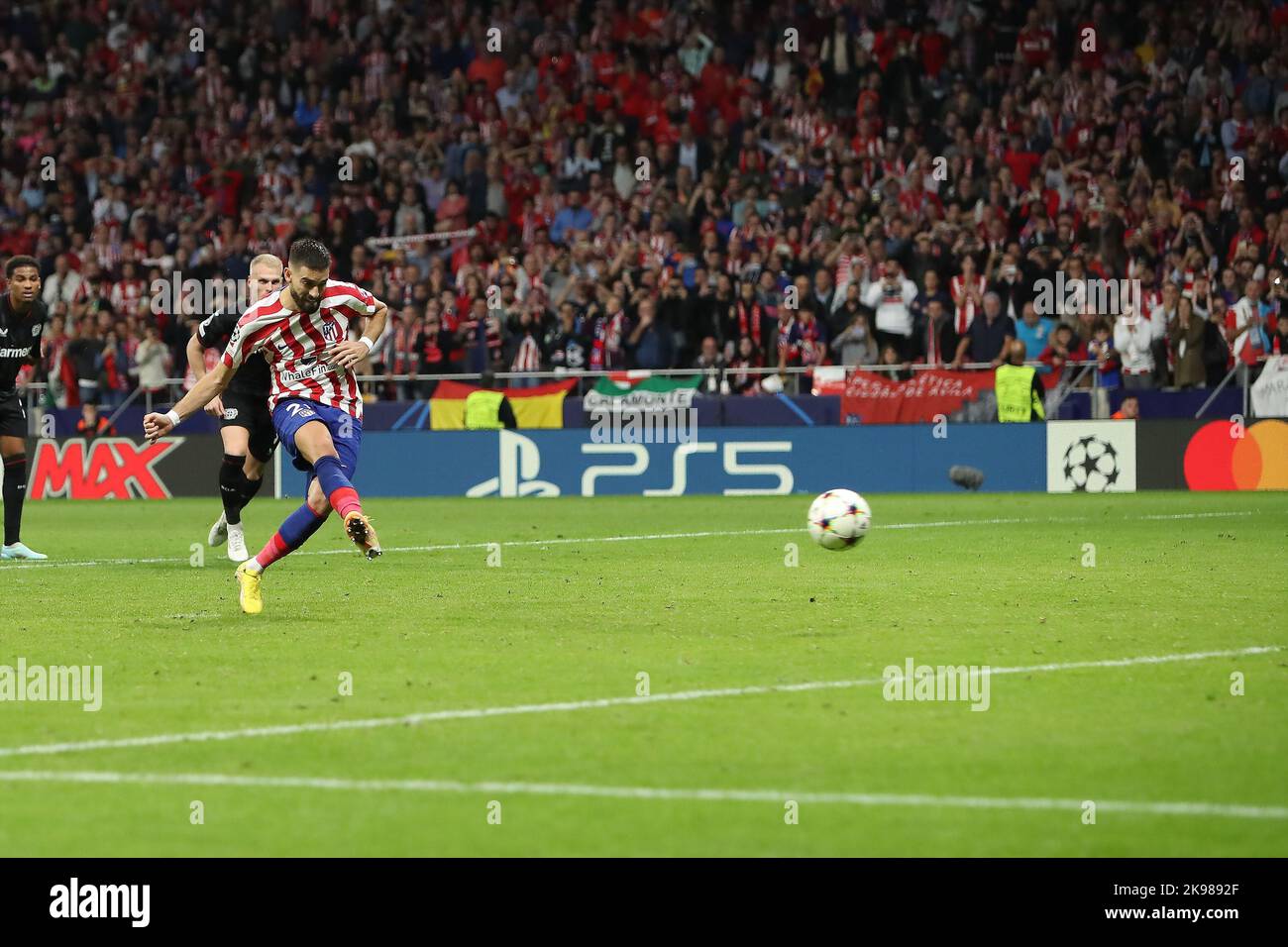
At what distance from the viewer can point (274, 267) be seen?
13695mm

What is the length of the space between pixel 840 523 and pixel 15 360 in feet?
23.0

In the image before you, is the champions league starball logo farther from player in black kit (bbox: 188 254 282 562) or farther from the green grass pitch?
player in black kit (bbox: 188 254 282 562)

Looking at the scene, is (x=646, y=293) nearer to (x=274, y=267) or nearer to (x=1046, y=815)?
(x=274, y=267)

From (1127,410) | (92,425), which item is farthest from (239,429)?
(92,425)

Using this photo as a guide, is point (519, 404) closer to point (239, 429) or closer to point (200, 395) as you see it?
point (239, 429)

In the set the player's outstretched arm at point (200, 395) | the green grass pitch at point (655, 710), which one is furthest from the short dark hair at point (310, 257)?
the green grass pitch at point (655, 710)

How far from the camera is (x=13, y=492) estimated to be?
51.1 ft

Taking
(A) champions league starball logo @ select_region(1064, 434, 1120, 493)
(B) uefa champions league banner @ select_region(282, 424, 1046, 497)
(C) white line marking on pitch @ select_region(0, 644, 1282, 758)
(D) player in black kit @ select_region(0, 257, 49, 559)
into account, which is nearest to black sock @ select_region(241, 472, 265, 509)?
(D) player in black kit @ select_region(0, 257, 49, 559)

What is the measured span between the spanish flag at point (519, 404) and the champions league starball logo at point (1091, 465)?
6859 mm

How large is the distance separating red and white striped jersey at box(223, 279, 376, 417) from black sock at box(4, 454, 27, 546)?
5177mm

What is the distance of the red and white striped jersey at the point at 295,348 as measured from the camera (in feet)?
35.9

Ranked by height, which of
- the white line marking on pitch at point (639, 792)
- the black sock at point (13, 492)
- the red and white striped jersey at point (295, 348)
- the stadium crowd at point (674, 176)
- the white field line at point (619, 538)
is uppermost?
the stadium crowd at point (674, 176)

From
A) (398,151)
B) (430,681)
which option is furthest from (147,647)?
(398,151)

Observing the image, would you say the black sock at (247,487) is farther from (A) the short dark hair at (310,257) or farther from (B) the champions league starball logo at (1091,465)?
(B) the champions league starball logo at (1091,465)
